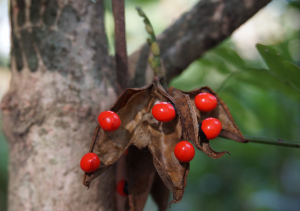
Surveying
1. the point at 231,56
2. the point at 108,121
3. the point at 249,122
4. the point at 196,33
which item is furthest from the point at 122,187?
the point at 249,122

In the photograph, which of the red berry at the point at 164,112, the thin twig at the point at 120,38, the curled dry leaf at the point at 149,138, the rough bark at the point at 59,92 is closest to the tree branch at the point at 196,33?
the rough bark at the point at 59,92

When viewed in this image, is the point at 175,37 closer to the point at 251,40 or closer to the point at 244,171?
the point at 244,171

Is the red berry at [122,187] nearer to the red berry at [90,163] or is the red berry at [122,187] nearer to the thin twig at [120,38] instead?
the red berry at [90,163]

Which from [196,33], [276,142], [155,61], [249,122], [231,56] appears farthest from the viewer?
[249,122]

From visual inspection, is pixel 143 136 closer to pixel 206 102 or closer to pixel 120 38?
pixel 206 102

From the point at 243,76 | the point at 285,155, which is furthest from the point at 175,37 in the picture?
the point at 285,155

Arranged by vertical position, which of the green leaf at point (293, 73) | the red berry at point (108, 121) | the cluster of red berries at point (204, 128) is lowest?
the green leaf at point (293, 73)
